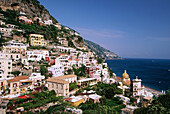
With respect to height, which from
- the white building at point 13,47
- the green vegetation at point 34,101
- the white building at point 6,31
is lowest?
the green vegetation at point 34,101

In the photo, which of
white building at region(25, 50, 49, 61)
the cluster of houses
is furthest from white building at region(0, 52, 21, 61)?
white building at region(25, 50, 49, 61)

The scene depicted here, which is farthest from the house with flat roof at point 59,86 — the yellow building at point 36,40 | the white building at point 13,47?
the yellow building at point 36,40

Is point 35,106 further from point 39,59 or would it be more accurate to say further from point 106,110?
point 39,59

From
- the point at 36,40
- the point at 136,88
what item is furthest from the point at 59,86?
the point at 36,40

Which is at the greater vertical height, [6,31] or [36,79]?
[6,31]

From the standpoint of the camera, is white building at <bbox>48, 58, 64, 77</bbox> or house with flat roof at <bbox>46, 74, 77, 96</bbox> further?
white building at <bbox>48, 58, 64, 77</bbox>

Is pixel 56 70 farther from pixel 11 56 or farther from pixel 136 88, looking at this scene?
pixel 136 88

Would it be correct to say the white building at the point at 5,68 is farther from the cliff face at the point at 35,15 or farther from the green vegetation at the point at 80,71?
the cliff face at the point at 35,15

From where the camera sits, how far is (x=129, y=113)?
19938 mm

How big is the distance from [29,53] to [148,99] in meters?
30.3

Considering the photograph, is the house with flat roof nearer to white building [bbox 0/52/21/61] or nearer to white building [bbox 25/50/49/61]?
white building [bbox 25/50/49/61]

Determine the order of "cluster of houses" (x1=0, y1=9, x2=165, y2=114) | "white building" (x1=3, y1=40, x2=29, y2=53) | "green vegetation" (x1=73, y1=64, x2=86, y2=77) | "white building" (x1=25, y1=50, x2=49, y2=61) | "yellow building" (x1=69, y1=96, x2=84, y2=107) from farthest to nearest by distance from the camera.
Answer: "green vegetation" (x1=73, y1=64, x2=86, y2=77), "white building" (x1=25, y1=50, x2=49, y2=61), "white building" (x1=3, y1=40, x2=29, y2=53), "cluster of houses" (x1=0, y1=9, x2=165, y2=114), "yellow building" (x1=69, y1=96, x2=84, y2=107)

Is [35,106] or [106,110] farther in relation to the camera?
[35,106]

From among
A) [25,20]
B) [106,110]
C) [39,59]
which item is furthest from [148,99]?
[25,20]
